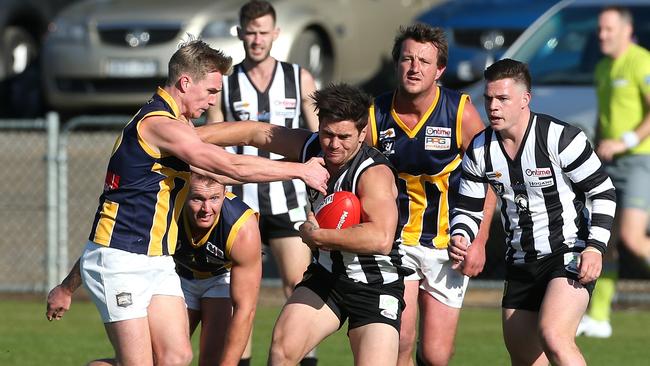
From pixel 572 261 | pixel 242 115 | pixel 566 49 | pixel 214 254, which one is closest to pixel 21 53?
pixel 566 49

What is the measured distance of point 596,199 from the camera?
7.26 metres

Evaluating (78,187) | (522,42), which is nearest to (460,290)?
(522,42)

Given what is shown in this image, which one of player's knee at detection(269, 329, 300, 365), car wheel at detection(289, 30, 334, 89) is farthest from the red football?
car wheel at detection(289, 30, 334, 89)

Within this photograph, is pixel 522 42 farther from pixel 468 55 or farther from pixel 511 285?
pixel 511 285

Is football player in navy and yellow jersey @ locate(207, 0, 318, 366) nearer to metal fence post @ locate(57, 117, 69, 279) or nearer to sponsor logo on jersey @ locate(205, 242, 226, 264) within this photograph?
sponsor logo on jersey @ locate(205, 242, 226, 264)

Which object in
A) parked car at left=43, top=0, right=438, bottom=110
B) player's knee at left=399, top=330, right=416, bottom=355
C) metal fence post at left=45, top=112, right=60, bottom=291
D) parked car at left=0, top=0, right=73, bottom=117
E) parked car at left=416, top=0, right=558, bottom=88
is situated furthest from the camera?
parked car at left=0, top=0, right=73, bottom=117

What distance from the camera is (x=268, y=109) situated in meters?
9.43

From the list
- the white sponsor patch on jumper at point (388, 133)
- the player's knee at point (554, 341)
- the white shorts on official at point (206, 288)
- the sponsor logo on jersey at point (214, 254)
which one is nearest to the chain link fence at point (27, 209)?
the white shorts on official at point (206, 288)

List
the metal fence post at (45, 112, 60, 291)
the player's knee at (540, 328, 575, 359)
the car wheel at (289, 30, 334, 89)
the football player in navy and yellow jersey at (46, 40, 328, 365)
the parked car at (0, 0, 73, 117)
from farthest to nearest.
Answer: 1. the parked car at (0, 0, 73, 117)
2. the car wheel at (289, 30, 334, 89)
3. the metal fence post at (45, 112, 60, 291)
4. the player's knee at (540, 328, 575, 359)
5. the football player in navy and yellow jersey at (46, 40, 328, 365)

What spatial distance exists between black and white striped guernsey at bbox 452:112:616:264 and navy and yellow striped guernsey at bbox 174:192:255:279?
1198 millimetres

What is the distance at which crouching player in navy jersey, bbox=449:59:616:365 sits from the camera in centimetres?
720

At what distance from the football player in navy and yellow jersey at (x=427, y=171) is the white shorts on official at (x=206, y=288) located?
3.36 ft

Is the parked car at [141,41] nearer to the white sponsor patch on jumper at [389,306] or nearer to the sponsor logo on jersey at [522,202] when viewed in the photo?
the sponsor logo on jersey at [522,202]

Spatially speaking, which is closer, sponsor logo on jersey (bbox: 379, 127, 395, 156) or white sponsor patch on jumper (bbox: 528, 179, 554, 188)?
white sponsor patch on jumper (bbox: 528, 179, 554, 188)
